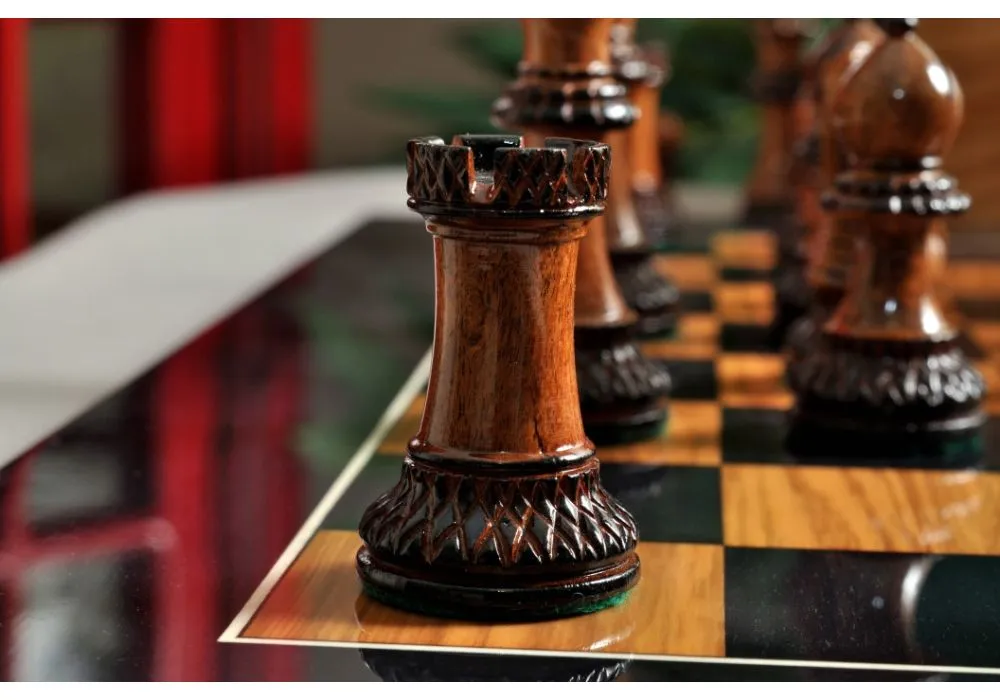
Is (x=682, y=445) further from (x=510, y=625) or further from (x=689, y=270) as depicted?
(x=689, y=270)

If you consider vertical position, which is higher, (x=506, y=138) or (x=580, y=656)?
(x=506, y=138)

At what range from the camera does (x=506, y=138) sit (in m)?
1.04

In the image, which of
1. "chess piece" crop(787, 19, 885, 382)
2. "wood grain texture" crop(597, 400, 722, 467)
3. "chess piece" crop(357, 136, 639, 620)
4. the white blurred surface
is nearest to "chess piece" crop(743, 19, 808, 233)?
"chess piece" crop(787, 19, 885, 382)

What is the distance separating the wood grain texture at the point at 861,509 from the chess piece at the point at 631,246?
0.50 metres

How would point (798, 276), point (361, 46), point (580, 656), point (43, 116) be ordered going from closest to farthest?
point (580, 656)
point (798, 276)
point (43, 116)
point (361, 46)

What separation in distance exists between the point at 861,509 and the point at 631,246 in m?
0.66

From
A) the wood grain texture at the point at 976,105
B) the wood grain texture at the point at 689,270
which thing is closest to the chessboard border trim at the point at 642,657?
the wood grain texture at the point at 689,270

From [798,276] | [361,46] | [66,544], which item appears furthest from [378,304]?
[361,46]

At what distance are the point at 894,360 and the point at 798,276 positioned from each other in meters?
0.58

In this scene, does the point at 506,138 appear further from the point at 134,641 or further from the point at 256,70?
the point at 256,70

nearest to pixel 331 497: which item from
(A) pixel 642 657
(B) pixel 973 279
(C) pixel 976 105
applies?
(A) pixel 642 657

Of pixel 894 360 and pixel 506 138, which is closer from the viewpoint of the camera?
pixel 506 138

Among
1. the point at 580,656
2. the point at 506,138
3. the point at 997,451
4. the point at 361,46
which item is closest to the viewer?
the point at 580,656

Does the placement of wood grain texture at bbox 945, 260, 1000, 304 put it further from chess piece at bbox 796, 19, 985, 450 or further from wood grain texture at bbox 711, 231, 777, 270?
chess piece at bbox 796, 19, 985, 450
